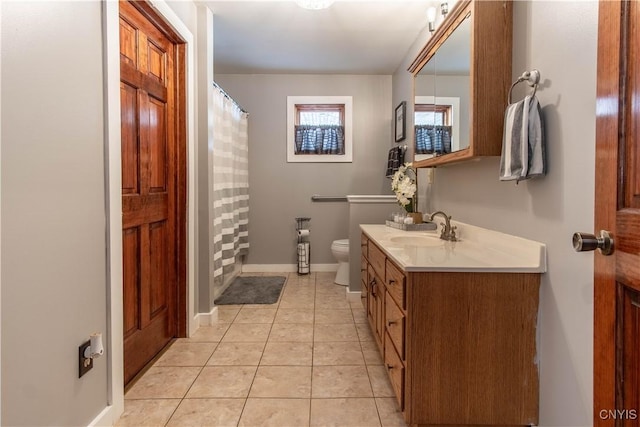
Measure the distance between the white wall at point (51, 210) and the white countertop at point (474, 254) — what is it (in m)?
1.23

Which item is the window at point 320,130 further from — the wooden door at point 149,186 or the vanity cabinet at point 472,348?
the vanity cabinet at point 472,348

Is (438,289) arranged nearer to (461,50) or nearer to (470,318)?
(470,318)

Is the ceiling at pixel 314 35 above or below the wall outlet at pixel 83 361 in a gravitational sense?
above

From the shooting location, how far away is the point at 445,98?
2.13 meters

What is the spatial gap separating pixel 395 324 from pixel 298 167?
3028 mm

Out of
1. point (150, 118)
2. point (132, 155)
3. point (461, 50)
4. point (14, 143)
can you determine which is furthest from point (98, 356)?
point (461, 50)

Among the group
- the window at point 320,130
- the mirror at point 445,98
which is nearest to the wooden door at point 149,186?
the mirror at point 445,98

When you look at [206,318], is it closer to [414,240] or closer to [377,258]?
[377,258]

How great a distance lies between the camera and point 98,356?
57.1 inches

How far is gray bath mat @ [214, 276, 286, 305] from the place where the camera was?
3297 millimetres

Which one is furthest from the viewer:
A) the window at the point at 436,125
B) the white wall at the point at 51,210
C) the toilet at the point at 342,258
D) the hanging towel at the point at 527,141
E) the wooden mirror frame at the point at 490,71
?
the toilet at the point at 342,258

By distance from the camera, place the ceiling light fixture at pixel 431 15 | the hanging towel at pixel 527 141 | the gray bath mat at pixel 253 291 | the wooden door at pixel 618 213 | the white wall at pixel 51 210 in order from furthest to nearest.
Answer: the gray bath mat at pixel 253 291, the ceiling light fixture at pixel 431 15, the hanging towel at pixel 527 141, the white wall at pixel 51 210, the wooden door at pixel 618 213

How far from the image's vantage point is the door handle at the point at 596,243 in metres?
0.74

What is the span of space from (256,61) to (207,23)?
123cm
